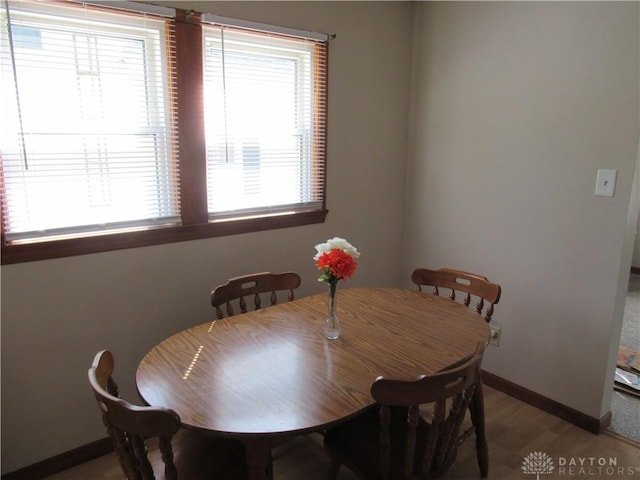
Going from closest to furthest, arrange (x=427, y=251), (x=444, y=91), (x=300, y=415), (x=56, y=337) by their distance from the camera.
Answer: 1. (x=300, y=415)
2. (x=56, y=337)
3. (x=444, y=91)
4. (x=427, y=251)

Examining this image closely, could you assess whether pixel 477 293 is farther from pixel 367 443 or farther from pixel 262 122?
pixel 262 122

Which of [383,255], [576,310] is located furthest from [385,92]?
[576,310]

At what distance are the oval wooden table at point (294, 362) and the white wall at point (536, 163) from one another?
0.75 metres

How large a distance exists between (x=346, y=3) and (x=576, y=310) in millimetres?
2056

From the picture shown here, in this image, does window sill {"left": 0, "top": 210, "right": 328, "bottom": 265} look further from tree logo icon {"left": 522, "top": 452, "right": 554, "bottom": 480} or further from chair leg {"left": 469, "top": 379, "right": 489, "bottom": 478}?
tree logo icon {"left": 522, "top": 452, "right": 554, "bottom": 480}

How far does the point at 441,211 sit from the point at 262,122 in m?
1.28

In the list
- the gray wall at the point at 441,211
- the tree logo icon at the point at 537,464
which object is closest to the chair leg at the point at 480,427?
the tree logo icon at the point at 537,464

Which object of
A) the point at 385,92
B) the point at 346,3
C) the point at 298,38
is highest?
the point at 346,3

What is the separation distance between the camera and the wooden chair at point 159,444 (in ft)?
3.54

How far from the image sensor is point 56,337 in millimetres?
1915

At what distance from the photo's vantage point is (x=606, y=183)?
2.13 meters

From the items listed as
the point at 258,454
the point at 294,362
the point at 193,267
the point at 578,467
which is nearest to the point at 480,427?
the point at 578,467

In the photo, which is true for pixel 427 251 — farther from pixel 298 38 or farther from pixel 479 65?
pixel 298 38

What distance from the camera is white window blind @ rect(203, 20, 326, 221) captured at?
2.20 metres
